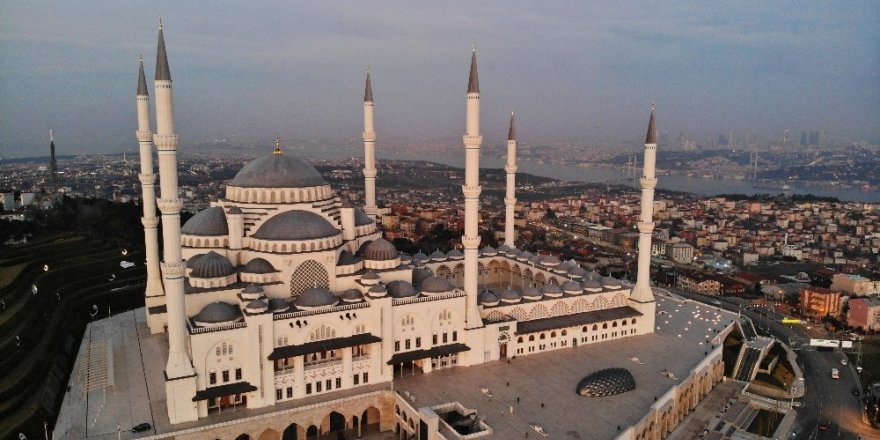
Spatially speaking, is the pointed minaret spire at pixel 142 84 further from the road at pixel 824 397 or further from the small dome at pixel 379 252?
the road at pixel 824 397

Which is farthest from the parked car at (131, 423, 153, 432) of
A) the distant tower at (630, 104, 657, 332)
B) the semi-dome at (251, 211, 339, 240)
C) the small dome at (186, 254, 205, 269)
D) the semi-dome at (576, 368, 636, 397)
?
the distant tower at (630, 104, 657, 332)

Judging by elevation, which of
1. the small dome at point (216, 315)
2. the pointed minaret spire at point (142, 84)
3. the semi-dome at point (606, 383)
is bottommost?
the semi-dome at point (606, 383)

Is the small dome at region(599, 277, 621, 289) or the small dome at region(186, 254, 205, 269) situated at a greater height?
the small dome at region(186, 254, 205, 269)

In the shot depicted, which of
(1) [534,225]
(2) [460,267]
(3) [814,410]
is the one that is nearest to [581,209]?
(1) [534,225]

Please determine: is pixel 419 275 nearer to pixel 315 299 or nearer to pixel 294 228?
pixel 294 228

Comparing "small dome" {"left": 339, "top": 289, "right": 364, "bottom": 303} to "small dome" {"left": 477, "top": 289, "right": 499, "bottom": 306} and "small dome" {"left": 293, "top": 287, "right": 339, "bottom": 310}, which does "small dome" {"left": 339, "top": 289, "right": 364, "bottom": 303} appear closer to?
"small dome" {"left": 293, "top": 287, "right": 339, "bottom": 310}

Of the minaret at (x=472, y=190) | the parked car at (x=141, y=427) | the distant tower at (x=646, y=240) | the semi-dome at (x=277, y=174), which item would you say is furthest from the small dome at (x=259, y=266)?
the distant tower at (x=646, y=240)

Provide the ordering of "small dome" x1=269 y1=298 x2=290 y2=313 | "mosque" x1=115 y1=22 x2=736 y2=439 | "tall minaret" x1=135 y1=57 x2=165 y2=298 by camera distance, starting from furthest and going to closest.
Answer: "tall minaret" x1=135 y1=57 x2=165 y2=298, "small dome" x1=269 y1=298 x2=290 y2=313, "mosque" x1=115 y1=22 x2=736 y2=439
